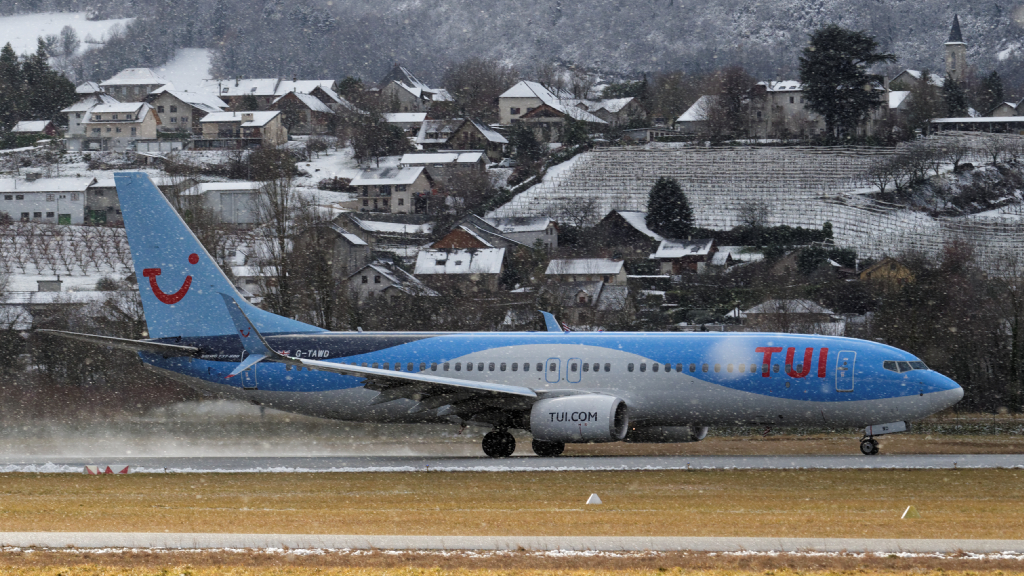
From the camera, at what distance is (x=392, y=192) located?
555 feet

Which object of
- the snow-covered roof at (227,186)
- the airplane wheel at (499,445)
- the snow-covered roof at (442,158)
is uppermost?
the airplane wheel at (499,445)

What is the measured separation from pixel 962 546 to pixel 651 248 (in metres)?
111

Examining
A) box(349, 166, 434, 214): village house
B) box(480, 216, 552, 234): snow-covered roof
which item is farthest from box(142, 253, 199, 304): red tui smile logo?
box(349, 166, 434, 214): village house

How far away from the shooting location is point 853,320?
75.4 meters

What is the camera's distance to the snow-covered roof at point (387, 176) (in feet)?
554

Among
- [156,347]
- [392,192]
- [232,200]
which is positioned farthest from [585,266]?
[156,347]

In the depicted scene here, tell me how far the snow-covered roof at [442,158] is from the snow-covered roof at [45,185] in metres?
43.7

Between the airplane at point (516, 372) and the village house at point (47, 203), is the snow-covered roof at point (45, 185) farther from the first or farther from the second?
the airplane at point (516, 372)

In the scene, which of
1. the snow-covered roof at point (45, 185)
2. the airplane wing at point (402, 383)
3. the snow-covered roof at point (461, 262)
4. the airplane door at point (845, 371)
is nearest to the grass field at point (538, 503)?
the airplane wing at point (402, 383)

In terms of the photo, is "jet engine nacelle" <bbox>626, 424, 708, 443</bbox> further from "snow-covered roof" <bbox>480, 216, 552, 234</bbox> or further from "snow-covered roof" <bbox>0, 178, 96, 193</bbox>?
"snow-covered roof" <bbox>0, 178, 96, 193</bbox>

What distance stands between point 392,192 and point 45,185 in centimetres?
4454

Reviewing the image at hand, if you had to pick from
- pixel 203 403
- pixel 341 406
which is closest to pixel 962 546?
pixel 341 406

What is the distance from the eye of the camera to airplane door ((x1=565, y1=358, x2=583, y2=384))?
113 ft

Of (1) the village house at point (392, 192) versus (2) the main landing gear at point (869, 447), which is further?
(1) the village house at point (392, 192)
